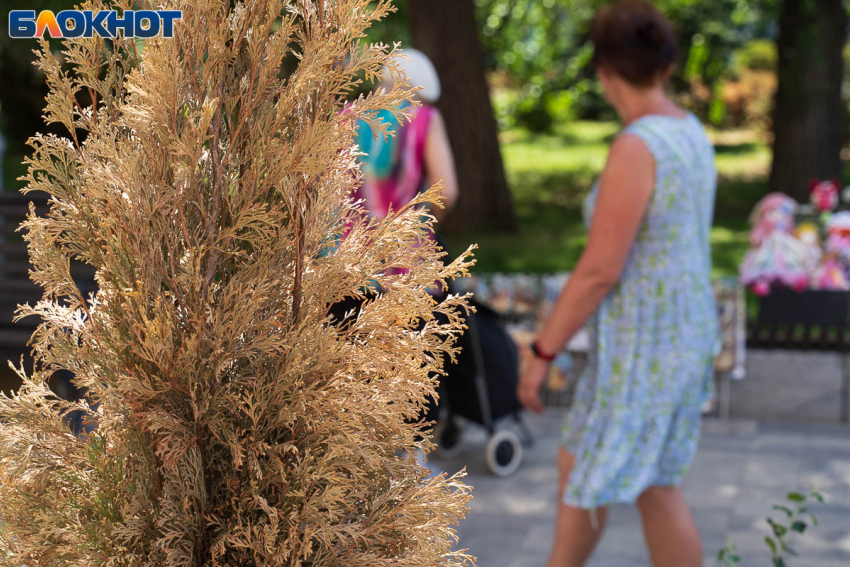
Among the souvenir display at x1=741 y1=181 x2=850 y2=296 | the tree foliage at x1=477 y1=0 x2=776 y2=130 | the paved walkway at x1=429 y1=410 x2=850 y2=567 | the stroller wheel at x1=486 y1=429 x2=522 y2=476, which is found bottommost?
the paved walkway at x1=429 y1=410 x2=850 y2=567

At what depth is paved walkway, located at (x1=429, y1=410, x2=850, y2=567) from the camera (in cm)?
423

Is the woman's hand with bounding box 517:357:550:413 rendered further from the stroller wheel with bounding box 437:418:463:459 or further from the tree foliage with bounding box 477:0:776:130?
the tree foliage with bounding box 477:0:776:130

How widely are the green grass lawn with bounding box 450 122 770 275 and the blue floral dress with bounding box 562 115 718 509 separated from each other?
6256 mm

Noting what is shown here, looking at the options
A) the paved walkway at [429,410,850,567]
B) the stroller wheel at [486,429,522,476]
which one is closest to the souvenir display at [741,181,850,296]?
the paved walkway at [429,410,850,567]

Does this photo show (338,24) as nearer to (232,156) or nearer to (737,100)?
(232,156)

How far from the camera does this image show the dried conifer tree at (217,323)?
1555 mm

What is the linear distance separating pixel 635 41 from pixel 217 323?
6.39 ft

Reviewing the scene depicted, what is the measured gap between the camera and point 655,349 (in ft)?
10.0

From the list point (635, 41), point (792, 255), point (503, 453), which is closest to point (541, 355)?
point (635, 41)

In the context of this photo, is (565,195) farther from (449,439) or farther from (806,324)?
(449,439)

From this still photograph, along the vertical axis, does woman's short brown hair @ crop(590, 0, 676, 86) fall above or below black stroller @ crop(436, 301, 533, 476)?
above

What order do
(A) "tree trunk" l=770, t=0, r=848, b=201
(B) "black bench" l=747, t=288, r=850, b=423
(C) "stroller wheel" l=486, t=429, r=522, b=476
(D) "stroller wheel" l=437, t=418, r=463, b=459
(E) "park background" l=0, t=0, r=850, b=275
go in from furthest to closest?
1. (A) "tree trunk" l=770, t=0, r=848, b=201
2. (E) "park background" l=0, t=0, r=850, b=275
3. (B) "black bench" l=747, t=288, r=850, b=423
4. (D) "stroller wheel" l=437, t=418, r=463, b=459
5. (C) "stroller wheel" l=486, t=429, r=522, b=476

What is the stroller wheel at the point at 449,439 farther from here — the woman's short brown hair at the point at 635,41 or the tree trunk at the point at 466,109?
the tree trunk at the point at 466,109

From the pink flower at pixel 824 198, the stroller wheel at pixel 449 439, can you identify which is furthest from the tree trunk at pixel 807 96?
the stroller wheel at pixel 449 439
